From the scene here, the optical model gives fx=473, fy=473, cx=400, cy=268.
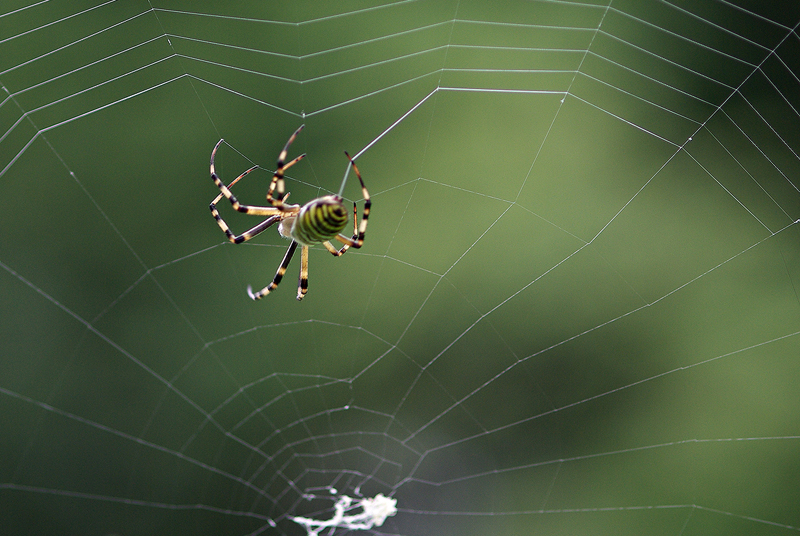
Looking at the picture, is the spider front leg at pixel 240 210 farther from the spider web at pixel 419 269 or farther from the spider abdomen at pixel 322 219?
the spider web at pixel 419 269

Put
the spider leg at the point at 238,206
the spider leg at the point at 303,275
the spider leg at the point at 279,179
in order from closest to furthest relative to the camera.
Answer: the spider leg at the point at 279,179
the spider leg at the point at 238,206
the spider leg at the point at 303,275

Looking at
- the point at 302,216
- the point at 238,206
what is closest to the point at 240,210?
the point at 238,206

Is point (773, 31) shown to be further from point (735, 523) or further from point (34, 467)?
point (34, 467)

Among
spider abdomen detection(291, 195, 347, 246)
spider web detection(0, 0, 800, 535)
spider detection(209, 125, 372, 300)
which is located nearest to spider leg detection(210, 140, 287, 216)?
spider detection(209, 125, 372, 300)

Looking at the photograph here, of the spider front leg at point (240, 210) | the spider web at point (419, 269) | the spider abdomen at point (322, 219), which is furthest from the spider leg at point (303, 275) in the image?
the spider abdomen at point (322, 219)

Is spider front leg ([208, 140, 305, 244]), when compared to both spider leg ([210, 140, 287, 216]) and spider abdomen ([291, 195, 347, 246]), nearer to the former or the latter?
spider leg ([210, 140, 287, 216])

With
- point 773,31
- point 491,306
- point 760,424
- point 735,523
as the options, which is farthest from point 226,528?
point 773,31

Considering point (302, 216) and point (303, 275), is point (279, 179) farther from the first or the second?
point (303, 275)
